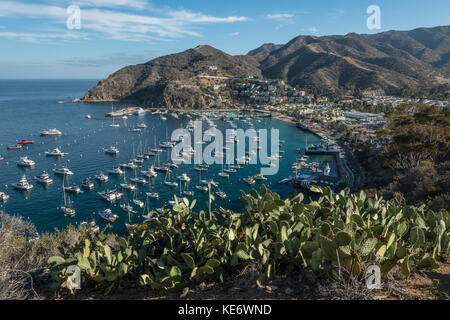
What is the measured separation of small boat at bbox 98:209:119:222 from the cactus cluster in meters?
18.1

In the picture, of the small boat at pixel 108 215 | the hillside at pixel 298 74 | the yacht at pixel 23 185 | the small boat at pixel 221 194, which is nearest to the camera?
the small boat at pixel 108 215

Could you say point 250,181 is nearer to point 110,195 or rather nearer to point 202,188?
point 202,188

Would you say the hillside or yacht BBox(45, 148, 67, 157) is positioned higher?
the hillside

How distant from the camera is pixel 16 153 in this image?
1607 inches

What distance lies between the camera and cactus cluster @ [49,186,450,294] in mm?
3918

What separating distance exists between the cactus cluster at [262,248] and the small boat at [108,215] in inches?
712

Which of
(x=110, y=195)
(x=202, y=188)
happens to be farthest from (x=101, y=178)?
(x=202, y=188)

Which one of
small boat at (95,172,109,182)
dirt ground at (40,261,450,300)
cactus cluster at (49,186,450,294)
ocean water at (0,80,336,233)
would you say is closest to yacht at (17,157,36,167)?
ocean water at (0,80,336,233)

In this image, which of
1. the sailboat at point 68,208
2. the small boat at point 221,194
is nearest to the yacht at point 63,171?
the sailboat at point 68,208

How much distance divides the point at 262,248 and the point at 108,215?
2141cm

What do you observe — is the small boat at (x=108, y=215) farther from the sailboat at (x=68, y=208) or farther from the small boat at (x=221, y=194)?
the small boat at (x=221, y=194)

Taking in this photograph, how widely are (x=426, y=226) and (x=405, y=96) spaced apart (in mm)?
105832

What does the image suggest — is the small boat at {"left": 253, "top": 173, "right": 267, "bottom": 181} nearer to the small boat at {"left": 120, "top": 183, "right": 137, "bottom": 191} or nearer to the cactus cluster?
the small boat at {"left": 120, "top": 183, "right": 137, "bottom": 191}

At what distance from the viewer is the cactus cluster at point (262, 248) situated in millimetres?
3918
